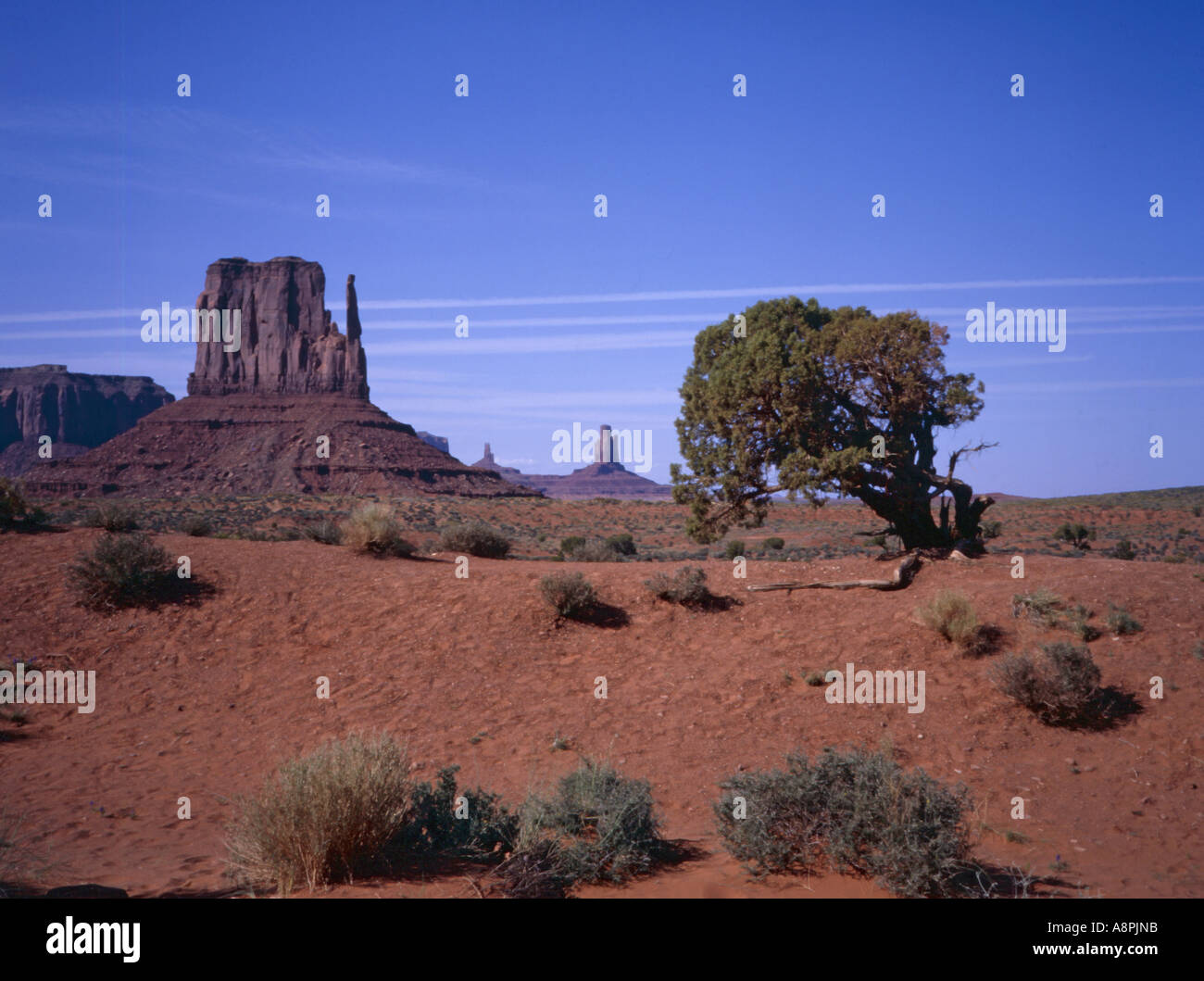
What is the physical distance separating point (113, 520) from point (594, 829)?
14.8 metres

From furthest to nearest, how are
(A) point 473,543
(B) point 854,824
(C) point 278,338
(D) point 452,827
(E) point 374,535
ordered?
(C) point 278,338 < (A) point 473,543 < (E) point 374,535 < (D) point 452,827 < (B) point 854,824

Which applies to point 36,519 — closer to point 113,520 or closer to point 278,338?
point 113,520

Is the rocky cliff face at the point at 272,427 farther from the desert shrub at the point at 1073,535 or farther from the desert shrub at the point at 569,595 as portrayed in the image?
the desert shrub at the point at 569,595

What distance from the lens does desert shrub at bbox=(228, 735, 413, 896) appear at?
17.7 ft

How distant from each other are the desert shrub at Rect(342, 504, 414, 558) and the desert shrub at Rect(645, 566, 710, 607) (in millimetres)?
6315

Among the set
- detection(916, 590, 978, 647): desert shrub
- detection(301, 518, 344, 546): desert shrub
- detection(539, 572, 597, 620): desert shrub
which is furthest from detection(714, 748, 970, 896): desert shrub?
detection(301, 518, 344, 546): desert shrub

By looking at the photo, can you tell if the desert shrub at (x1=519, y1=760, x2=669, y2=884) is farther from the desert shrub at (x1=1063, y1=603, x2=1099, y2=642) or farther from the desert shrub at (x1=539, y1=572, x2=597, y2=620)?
the desert shrub at (x1=1063, y1=603, x2=1099, y2=642)

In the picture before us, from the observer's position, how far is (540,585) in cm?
1398

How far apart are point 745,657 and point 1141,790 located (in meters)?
5.33

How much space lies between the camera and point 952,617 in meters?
12.1

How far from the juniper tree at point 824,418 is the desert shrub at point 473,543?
16.9 ft

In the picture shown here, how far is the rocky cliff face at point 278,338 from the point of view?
107000 mm

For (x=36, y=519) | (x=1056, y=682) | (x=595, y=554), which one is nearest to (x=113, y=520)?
(x=36, y=519)
